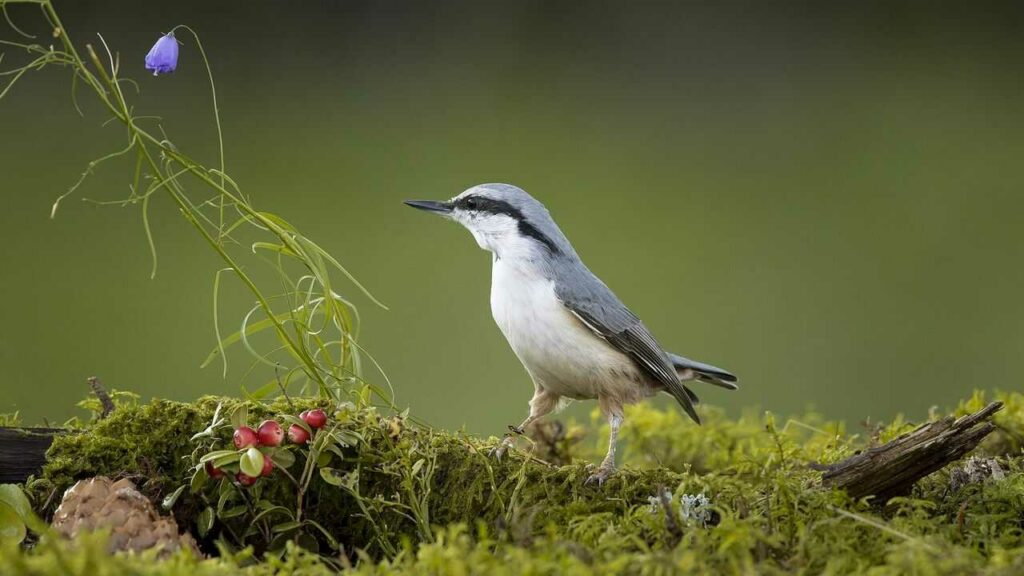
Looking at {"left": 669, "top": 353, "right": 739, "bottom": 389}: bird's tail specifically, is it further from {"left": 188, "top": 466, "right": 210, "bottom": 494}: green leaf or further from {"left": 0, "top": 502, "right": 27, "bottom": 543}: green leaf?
{"left": 0, "top": 502, "right": 27, "bottom": 543}: green leaf

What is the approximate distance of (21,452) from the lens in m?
1.92

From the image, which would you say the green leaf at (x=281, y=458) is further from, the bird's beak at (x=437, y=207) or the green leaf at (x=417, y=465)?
the bird's beak at (x=437, y=207)

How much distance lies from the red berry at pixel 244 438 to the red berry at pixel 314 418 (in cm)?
11

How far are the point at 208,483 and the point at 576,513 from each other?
66 cm

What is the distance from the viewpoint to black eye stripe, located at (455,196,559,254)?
2.64 m

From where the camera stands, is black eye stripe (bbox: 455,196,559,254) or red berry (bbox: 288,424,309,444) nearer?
red berry (bbox: 288,424,309,444)

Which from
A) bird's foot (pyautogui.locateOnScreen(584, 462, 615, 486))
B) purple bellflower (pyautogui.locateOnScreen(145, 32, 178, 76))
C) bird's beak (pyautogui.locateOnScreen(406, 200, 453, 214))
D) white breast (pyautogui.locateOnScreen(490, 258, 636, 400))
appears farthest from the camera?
bird's beak (pyautogui.locateOnScreen(406, 200, 453, 214))

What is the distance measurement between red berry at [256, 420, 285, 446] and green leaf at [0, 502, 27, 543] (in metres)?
0.40

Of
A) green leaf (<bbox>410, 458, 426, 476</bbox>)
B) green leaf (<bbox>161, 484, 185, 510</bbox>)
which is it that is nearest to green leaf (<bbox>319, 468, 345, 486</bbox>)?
green leaf (<bbox>410, 458, 426, 476</bbox>)

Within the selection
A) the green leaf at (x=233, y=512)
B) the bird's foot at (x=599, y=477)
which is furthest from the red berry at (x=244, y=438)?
the bird's foot at (x=599, y=477)

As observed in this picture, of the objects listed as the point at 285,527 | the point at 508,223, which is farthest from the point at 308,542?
the point at 508,223

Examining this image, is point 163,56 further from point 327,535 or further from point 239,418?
point 327,535

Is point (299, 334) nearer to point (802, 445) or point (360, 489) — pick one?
point (360, 489)

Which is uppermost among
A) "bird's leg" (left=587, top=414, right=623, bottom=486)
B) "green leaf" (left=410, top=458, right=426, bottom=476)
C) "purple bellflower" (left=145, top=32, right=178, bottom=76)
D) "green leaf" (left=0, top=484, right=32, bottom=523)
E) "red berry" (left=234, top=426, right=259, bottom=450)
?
"purple bellflower" (left=145, top=32, right=178, bottom=76)
